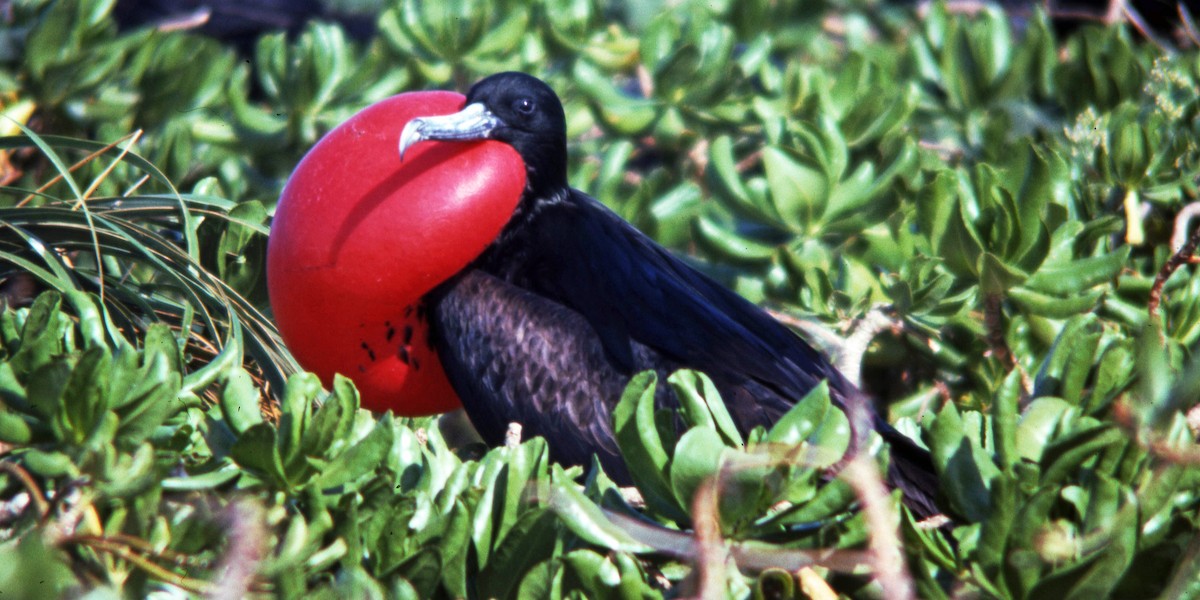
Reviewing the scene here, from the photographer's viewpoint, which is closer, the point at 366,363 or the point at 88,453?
the point at 88,453

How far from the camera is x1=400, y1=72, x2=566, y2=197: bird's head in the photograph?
1.74 meters

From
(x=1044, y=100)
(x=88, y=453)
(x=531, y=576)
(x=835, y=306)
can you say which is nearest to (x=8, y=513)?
(x=88, y=453)

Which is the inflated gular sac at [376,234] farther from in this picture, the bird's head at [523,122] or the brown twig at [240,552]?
the brown twig at [240,552]

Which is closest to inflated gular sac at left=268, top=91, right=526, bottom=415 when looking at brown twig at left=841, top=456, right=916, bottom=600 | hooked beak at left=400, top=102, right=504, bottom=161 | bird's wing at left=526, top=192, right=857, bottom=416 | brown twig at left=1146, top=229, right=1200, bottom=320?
hooked beak at left=400, top=102, right=504, bottom=161

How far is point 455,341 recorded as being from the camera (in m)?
1.74

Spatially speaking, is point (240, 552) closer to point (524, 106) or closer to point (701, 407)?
point (701, 407)

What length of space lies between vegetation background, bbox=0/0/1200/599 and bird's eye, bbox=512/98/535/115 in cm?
40

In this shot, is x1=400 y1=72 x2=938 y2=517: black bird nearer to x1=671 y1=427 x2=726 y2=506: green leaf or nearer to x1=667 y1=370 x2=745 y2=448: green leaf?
x1=667 y1=370 x2=745 y2=448: green leaf

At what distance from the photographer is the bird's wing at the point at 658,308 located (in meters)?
Answer: 1.71

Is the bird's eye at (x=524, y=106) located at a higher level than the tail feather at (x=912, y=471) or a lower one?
higher

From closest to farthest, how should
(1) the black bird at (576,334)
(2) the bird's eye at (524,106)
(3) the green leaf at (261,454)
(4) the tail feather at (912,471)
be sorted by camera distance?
(3) the green leaf at (261,454) < (4) the tail feather at (912,471) < (1) the black bird at (576,334) < (2) the bird's eye at (524,106)

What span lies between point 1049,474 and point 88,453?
0.87 m

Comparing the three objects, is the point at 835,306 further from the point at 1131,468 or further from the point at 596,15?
the point at 596,15

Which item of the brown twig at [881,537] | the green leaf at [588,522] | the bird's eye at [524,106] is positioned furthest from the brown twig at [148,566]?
the bird's eye at [524,106]
